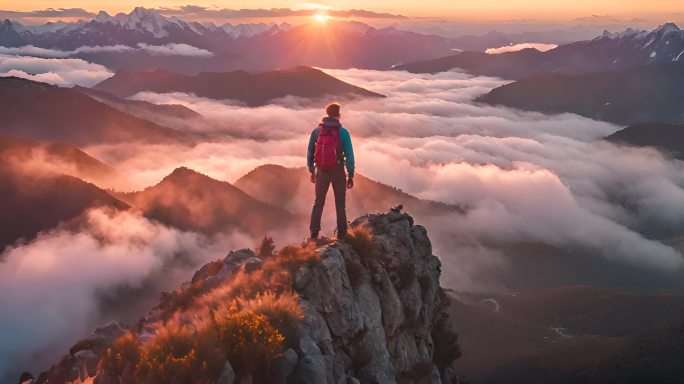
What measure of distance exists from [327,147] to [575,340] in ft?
427

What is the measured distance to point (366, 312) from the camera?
73.6 feet

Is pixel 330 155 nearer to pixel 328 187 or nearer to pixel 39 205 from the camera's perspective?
pixel 328 187

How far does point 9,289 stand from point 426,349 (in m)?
167

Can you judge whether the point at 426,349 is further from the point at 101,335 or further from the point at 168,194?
the point at 168,194

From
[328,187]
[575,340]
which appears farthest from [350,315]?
[575,340]

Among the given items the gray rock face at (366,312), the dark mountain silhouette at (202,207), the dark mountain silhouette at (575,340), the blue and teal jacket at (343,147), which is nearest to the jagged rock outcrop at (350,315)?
the gray rock face at (366,312)

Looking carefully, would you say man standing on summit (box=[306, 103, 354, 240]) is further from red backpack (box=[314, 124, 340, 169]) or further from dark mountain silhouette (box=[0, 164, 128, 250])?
dark mountain silhouette (box=[0, 164, 128, 250])

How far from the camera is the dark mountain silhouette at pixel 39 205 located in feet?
515

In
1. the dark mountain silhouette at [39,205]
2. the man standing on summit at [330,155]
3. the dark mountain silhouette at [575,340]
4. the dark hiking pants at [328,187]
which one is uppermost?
the man standing on summit at [330,155]

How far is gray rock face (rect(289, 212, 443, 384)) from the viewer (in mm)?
16438

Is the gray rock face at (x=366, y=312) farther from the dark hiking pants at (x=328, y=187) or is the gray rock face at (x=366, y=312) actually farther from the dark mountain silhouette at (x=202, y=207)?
the dark mountain silhouette at (x=202, y=207)

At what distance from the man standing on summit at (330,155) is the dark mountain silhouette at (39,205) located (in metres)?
149

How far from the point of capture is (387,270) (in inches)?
1144

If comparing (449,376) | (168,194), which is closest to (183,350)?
(449,376)
